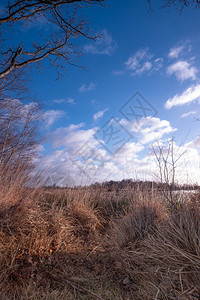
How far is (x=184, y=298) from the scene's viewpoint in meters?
1.72

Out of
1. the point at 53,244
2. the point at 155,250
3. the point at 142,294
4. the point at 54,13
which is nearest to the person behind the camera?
the point at 142,294

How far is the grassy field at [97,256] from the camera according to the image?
80.3 inches

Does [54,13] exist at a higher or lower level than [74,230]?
higher

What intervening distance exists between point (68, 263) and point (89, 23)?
5985mm

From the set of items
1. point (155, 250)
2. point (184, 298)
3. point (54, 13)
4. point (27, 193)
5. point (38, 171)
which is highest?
point (54, 13)

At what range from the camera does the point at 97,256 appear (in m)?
3.07

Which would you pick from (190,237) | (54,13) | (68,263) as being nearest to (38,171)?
(68,263)

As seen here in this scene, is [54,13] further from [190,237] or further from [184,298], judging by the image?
[184,298]

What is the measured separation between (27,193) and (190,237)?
8.89ft

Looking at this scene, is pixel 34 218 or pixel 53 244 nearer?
pixel 53 244

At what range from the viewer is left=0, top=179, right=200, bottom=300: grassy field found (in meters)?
2.04

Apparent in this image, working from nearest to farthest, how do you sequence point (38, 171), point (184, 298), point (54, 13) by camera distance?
point (184, 298), point (38, 171), point (54, 13)

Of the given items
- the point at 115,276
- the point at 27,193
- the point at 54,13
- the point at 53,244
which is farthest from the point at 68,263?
the point at 54,13

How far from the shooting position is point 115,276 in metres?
2.48
